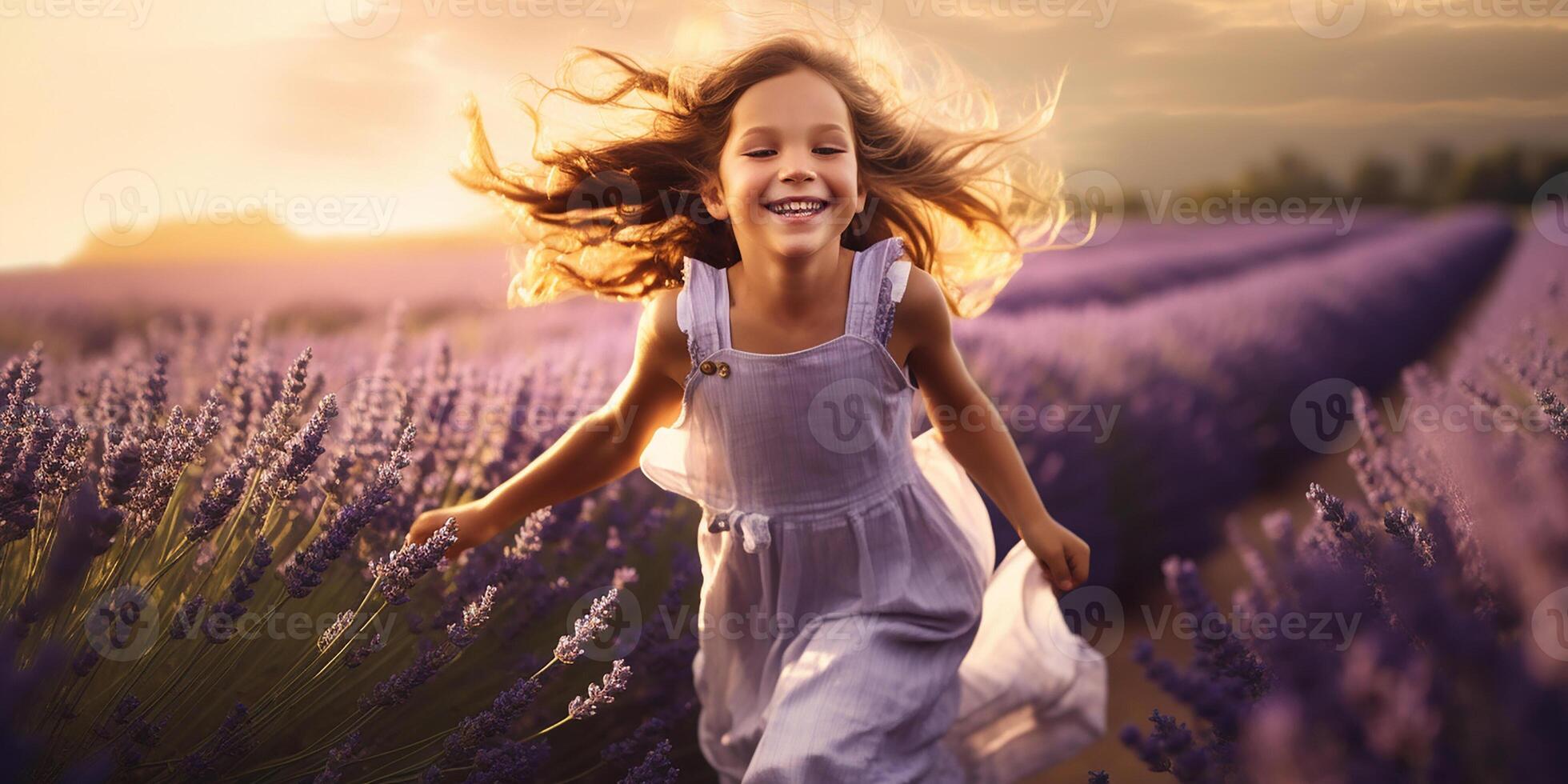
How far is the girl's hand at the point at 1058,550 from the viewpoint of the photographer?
170cm

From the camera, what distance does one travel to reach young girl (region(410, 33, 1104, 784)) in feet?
5.17

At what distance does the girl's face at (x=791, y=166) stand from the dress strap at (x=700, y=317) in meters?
0.10

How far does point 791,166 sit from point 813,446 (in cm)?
43

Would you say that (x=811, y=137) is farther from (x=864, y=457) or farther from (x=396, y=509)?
(x=396, y=509)

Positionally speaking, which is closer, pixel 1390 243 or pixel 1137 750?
pixel 1137 750

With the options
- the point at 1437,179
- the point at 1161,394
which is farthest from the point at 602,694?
the point at 1437,179

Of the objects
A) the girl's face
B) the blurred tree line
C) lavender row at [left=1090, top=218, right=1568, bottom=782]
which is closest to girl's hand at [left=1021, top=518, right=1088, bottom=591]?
lavender row at [left=1090, top=218, right=1568, bottom=782]

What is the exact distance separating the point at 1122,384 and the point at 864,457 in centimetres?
164

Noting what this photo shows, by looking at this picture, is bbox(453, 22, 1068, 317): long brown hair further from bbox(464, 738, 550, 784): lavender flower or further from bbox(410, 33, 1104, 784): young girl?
bbox(464, 738, 550, 784): lavender flower

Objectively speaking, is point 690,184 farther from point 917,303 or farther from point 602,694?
point 602,694

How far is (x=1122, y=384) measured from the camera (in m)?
3.07

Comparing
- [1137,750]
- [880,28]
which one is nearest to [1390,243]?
[880,28]

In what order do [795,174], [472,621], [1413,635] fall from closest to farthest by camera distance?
[1413,635], [472,621], [795,174]

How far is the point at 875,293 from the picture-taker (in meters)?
1.61
